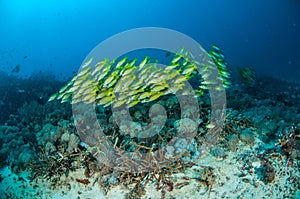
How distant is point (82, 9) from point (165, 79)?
11096cm

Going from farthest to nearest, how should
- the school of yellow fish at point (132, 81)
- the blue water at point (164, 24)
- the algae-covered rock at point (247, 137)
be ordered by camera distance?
the blue water at point (164, 24) < the school of yellow fish at point (132, 81) < the algae-covered rock at point (247, 137)

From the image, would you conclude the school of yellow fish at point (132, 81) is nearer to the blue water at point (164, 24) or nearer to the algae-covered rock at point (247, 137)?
the algae-covered rock at point (247, 137)

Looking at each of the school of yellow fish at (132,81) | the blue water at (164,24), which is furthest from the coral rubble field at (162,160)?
the blue water at (164,24)

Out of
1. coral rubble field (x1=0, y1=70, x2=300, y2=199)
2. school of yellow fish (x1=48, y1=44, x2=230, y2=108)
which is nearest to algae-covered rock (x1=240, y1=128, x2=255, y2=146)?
coral rubble field (x1=0, y1=70, x2=300, y2=199)

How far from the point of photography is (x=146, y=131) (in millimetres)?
6031

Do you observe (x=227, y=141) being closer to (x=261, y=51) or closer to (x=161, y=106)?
(x=161, y=106)

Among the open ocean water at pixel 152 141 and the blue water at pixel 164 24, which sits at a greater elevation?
the blue water at pixel 164 24

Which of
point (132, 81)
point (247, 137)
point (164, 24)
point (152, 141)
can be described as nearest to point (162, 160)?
point (152, 141)

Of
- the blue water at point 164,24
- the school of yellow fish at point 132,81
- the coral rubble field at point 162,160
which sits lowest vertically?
the coral rubble field at point 162,160

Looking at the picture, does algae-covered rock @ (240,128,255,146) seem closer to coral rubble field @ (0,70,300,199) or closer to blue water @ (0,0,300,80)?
coral rubble field @ (0,70,300,199)

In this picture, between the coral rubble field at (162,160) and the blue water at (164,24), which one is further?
the blue water at (164,24)

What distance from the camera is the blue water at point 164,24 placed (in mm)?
48219

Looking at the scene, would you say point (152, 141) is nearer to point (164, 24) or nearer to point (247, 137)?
point (247, 137)

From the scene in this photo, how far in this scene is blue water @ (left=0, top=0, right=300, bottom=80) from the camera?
4822 cm
